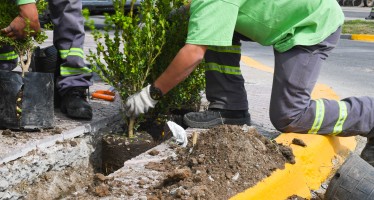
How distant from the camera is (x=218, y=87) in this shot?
4.39 m

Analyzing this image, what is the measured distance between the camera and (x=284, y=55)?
3.96m

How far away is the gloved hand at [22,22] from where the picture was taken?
411 cm

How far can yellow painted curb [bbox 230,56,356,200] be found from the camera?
3279mm

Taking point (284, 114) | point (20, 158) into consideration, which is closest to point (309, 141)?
point (284, 114)

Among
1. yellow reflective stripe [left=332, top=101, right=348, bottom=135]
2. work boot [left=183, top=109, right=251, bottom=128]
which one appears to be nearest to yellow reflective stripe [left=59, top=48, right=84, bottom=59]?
work boot [left=183, top=109, right=251, bottom=128]

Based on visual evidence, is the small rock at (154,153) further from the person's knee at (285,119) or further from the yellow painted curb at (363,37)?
the yellow painted curb at (363,37)

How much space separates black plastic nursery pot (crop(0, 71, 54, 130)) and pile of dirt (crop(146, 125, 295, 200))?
94 centimetres

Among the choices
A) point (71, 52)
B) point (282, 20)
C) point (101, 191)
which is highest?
point (282, 20)

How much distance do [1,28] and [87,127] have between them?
884 millimetres

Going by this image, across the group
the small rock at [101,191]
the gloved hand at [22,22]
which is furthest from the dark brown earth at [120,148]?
the small rock at [101,191]

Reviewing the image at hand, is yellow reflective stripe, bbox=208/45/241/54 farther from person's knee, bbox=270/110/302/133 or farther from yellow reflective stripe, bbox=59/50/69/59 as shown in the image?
yellow reflective stripe, bbox=59/50/69/59

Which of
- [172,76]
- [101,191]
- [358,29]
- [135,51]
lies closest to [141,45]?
[135,51]

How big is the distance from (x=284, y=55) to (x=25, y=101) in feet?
5.44

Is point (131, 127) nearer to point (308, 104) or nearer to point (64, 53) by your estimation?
point (64, 53)
